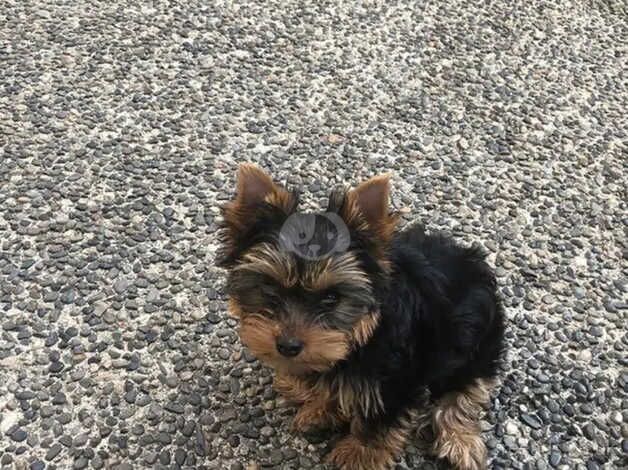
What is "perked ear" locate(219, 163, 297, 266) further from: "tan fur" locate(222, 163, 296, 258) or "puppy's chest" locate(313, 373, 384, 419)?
"puppy's chest" locate(313, 373, 384, 419)

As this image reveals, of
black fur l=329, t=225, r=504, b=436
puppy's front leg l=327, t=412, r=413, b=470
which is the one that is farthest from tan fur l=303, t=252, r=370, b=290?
puppy's front leg l=327, t=412, r=413, b=470

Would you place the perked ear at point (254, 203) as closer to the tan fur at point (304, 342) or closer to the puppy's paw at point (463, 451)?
the tan fur at point (304, 342)

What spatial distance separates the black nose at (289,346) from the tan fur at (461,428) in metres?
1.08

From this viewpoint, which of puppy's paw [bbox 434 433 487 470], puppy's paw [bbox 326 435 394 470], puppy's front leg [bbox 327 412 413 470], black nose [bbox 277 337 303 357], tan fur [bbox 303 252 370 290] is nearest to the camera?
tan fur [bbox 303 252 370 290]

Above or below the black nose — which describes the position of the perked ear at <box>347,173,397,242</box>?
above

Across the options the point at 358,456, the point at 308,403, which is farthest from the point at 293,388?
the point at 358,456

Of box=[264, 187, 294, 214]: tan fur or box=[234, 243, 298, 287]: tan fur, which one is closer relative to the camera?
box=[234, 243, 298, 287]: tan fur

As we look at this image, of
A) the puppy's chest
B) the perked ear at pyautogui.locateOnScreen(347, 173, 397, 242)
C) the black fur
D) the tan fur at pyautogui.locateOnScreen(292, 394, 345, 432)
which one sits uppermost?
the perked ear at pyautogui.locateOnScreen(347, 173, 397, 242)

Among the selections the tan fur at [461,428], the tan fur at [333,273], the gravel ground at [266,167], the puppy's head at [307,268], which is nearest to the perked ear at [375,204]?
the puppy's head at [307,268]

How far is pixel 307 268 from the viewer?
8.71 ft

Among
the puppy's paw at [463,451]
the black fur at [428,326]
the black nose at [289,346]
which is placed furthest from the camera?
the puppy's paw at [463,451]

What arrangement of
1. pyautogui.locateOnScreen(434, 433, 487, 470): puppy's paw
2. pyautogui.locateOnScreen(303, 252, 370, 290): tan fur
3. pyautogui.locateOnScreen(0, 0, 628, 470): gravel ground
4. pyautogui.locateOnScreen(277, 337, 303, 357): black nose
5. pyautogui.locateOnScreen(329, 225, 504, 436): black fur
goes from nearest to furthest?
pyautogui.locateOnScreen(303, 252, 370, 290): tan fur → pyautogui.locateOnScreen(277, 337, 303, 357): black nose → pyautogui.locateOnScreen(329, 225, 504, 436): black fur → pyautogui.locateOnScreen(434, 433, 487, 470): puppy's paw → pyautogui.locateOnScreen(0, 0, 628, 470): gravel ground

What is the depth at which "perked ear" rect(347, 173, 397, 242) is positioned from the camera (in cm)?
271

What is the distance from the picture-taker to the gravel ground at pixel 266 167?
3.64 metres
